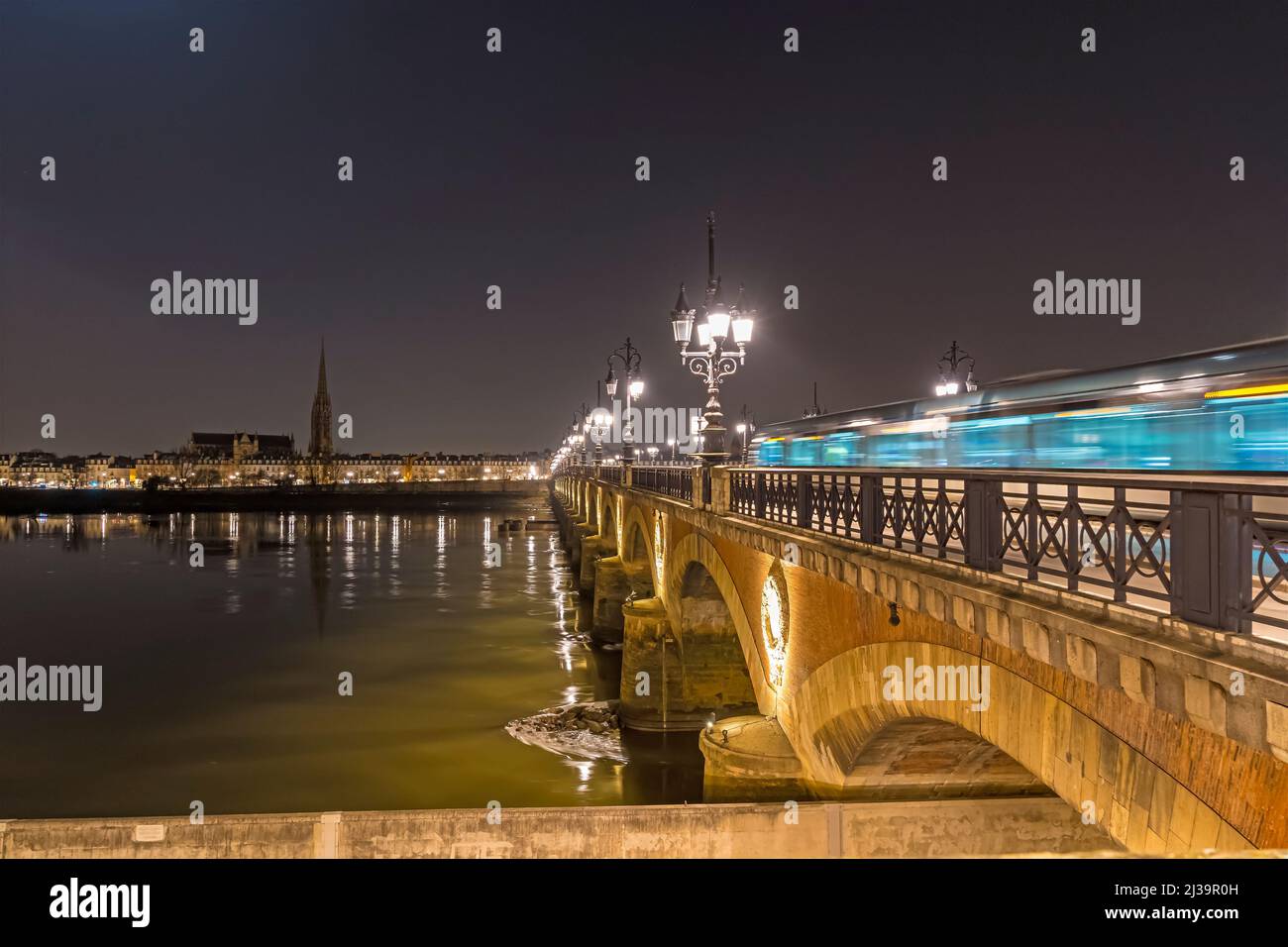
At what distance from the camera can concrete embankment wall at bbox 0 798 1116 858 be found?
10.7m

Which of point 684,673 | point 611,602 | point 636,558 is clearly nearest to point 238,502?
point 611,602

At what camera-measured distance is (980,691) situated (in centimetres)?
700

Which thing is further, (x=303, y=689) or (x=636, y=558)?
(x=636, y=558)

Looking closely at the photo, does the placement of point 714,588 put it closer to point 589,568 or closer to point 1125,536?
point 1125,536

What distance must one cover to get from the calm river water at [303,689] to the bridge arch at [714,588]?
137 inches

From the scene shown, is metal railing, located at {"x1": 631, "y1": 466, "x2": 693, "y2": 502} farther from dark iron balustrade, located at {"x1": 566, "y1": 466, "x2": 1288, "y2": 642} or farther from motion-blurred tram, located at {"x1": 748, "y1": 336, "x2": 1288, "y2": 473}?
dark iron balustrade, located at {"x1": 566, "y1": 466, "x2": 1288, "y2": 642}

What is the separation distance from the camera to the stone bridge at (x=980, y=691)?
14.6 feet

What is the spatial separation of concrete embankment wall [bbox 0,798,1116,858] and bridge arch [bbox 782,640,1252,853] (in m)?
1.11

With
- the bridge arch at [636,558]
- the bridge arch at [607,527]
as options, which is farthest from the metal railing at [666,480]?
the bridge arch at [607,527]

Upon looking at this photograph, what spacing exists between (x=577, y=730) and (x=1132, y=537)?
19.6 metres
